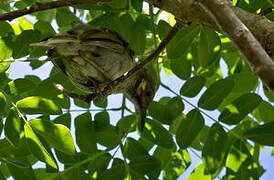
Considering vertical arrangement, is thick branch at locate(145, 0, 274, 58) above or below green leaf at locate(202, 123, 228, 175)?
above

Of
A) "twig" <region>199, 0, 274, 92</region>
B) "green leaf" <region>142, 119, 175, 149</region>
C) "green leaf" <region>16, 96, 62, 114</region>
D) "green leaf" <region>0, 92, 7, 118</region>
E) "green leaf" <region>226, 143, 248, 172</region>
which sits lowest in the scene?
"green leaf" <region>142, 119, 175, 149</region>

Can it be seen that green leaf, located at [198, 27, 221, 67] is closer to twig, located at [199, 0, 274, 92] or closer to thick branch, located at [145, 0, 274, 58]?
thick branch, located at [145, 0, 274, 58]

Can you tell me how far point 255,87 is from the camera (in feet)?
10.7

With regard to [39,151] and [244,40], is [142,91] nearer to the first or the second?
[39,151]

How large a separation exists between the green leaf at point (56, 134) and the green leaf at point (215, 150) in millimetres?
928

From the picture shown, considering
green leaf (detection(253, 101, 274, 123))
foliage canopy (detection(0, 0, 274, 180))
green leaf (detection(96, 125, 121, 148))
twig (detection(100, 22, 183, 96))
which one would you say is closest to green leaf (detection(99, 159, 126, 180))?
foliage canopy (detection(0, 0, 274, 180))

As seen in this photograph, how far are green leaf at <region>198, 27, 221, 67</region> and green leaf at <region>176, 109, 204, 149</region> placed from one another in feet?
1.29

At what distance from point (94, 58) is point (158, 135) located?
0.94 metres

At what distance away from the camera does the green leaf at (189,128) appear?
2.82 metres

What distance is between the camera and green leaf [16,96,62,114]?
2699 mm

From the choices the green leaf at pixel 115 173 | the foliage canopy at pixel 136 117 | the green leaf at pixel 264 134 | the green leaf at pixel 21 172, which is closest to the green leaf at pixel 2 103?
the foliage canopy at pixel 136 117

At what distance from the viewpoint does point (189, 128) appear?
113 inches

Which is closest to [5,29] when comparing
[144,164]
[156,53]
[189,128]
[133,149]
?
[156,53]

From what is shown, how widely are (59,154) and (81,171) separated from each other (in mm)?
242
